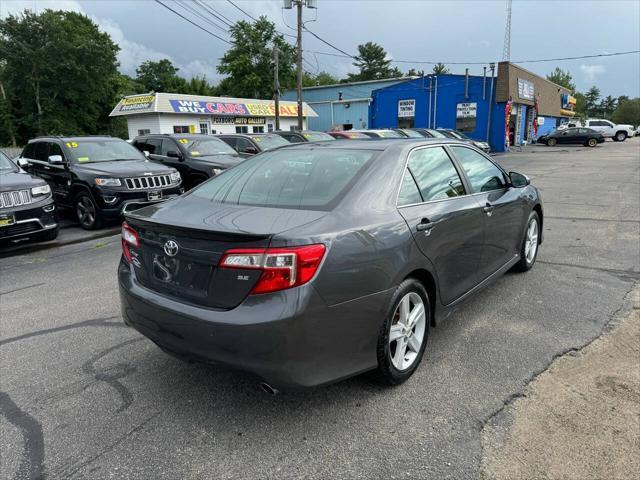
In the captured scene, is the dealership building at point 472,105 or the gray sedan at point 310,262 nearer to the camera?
the gray sedan at point 310,262

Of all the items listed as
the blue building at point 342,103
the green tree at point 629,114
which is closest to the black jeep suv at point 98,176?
the blue building at point 342,103

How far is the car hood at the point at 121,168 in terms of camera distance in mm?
8541

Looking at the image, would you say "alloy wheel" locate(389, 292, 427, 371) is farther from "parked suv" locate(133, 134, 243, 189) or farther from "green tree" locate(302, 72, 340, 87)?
"green tree" locate(302, 72, 340, 87)

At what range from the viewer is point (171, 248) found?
2.73 m

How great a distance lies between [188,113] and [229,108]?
3.91 meters

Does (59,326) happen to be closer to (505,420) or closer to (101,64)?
(505,420)

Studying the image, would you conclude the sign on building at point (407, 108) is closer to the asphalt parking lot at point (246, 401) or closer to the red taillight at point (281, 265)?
the asphalt parking lot at point (246, 401)

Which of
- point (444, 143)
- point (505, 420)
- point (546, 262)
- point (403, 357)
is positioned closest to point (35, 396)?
point (403, 357)

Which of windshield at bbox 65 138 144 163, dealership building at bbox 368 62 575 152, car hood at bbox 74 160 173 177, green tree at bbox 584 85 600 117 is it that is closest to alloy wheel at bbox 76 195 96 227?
car hood at bbox 74 160 173 177

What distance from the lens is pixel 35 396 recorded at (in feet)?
10.1

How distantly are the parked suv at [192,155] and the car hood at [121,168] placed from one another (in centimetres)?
115

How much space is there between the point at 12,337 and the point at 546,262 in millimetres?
5787

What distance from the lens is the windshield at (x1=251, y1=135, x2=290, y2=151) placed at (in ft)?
45.0

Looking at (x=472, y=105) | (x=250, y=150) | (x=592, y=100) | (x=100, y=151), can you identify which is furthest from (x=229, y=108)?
(x=592, y=100)
